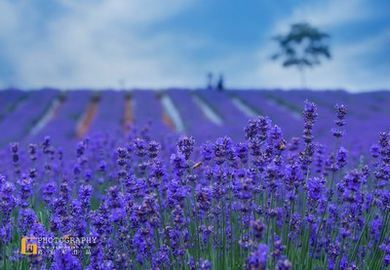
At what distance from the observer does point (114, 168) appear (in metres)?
6.72

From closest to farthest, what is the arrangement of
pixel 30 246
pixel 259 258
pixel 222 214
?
pixel 259 258 → pixel 30 246 → pixel 222 214

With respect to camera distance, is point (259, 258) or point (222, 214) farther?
point (222, 214)

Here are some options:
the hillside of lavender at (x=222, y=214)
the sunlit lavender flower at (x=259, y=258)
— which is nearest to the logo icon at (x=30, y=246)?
the hillside of lavender at (x=222, y=214)

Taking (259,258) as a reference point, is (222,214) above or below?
below

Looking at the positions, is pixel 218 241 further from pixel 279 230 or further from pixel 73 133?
pixel 73 133

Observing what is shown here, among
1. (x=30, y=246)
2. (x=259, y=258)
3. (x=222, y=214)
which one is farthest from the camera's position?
(x=222, y=214)

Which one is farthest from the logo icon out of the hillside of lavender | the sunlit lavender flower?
the sunlit lavender flower

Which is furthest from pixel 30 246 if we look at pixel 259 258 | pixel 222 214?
pixel 222 214

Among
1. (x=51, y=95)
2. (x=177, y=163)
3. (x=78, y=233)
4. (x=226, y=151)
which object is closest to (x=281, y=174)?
(x=226, y=151)

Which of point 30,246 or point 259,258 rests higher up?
point 259,258

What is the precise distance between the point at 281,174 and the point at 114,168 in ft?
11.7

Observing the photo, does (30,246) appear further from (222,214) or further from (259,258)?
(222,214)

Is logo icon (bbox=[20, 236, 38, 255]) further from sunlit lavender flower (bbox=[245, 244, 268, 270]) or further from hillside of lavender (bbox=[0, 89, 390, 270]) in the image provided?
sunlit lavender flower (bbox=[245, 244, 268, 270])

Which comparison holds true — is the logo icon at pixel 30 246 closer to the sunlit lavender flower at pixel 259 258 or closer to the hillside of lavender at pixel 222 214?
the hillside of lavender at pixel 222 214
